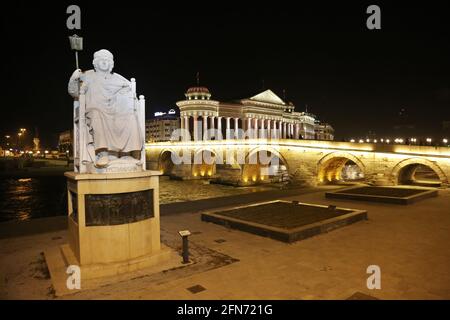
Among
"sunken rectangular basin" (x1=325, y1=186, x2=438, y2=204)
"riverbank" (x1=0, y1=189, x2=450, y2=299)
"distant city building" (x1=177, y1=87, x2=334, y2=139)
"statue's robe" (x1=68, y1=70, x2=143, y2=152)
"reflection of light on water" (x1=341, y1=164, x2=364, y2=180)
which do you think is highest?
"distant city building" (x1=177, y1=87, x2=334, y2=139)

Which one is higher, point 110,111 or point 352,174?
point 110,111

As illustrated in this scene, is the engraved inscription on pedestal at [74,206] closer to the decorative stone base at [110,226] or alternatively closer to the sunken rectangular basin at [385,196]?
the decorative stone base at [110,226]

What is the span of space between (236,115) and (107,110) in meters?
73.4

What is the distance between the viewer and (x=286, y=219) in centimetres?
1131

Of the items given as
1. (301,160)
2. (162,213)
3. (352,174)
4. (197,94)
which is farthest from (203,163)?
(162,213)

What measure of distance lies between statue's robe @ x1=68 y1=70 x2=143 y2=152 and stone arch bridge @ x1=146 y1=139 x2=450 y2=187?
23921 millimetres

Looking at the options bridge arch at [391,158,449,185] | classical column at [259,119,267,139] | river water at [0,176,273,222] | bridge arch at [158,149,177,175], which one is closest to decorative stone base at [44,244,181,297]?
river water at [0,176,273,222]

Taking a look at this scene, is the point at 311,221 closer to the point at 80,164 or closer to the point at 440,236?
the point at 440,236

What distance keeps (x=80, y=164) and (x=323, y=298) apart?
5.57 metres

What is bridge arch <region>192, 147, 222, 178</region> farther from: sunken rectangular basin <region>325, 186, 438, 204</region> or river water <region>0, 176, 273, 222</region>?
sunken rectangular basin <region>325, 186, 438, 204</region>


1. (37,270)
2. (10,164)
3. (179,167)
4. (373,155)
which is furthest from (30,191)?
(373,155)

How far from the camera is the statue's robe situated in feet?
21.8

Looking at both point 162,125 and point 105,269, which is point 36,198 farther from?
point 162,125

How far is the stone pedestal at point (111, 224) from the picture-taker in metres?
6.54
